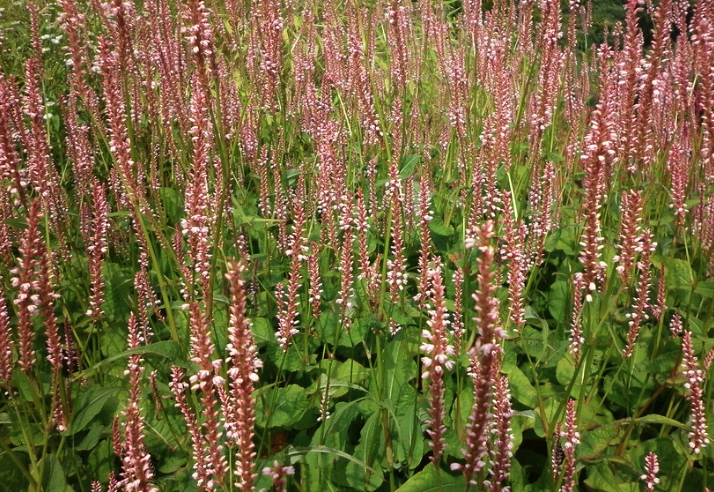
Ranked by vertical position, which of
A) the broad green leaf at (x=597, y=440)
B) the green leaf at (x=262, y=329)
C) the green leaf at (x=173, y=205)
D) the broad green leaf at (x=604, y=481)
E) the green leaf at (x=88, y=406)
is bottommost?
the broad green leaf at (x=604, y=481)

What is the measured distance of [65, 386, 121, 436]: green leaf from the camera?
1768 millimetres

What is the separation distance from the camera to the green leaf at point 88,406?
177 centimetres

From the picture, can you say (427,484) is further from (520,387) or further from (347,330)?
(347,330)

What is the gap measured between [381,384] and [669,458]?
93cm

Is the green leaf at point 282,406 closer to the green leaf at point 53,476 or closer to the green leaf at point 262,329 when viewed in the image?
the green leaf at point 262,329

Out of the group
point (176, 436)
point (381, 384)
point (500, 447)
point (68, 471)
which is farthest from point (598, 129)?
point (68, 471)

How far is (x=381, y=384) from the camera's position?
1870mm

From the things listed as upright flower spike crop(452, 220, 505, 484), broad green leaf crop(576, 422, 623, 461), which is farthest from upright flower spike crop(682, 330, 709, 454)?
upright flower spike crop(452, 220, 505, 484)

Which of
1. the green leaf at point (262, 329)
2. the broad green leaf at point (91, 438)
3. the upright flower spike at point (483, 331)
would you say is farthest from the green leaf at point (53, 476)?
the upright flower spike at point (483, 331)

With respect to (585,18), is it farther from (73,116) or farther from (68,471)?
(68,471)

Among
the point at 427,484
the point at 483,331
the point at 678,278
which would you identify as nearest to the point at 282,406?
the point at 427,484

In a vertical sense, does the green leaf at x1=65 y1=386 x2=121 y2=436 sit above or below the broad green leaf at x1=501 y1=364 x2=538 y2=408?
above

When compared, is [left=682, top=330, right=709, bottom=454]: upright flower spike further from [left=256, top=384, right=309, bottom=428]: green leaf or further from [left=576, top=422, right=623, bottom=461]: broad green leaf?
[left=256, top=384, right=309, bottom=428]: green leaf

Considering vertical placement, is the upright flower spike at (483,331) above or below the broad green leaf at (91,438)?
above
